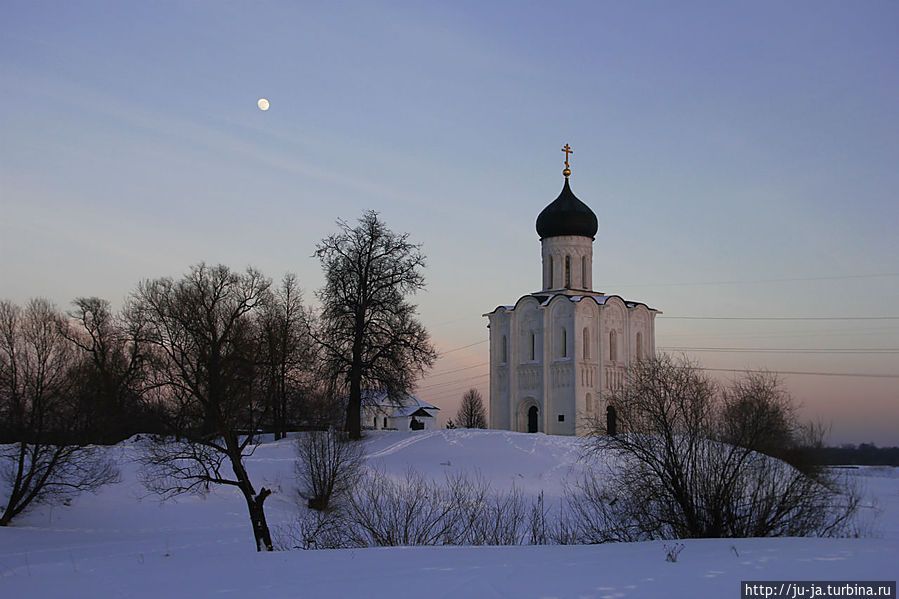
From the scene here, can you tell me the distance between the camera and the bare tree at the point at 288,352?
3142cm

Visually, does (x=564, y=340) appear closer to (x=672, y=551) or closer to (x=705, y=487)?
(x=705, y=487)

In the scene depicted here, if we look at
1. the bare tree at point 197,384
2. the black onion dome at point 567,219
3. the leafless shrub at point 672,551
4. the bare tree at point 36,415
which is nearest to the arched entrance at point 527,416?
the black onion dome at point 567,219

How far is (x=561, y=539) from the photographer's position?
14.0m

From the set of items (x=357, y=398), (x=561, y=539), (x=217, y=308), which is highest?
(x=217, y=308)

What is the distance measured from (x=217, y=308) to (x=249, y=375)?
27.5ft

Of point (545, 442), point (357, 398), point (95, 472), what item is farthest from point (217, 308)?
point (545, 442)

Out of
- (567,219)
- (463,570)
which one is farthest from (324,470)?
(567,219)

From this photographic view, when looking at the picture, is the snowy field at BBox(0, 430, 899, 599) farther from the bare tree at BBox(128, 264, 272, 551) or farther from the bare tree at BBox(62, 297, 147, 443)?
the bare tree at BBox(62, 297, 147, 443)

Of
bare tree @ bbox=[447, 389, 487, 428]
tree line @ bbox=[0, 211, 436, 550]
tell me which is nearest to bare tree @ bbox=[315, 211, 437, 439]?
tree line @ bbox=[0, 211, 436, 550]

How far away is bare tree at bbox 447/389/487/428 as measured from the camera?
7906 centimetres

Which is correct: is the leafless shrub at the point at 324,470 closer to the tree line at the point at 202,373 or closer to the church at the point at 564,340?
the tree line at the point at 202,373

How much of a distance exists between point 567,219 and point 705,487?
91.0 ft

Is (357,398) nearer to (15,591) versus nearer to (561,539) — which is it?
(561,539)

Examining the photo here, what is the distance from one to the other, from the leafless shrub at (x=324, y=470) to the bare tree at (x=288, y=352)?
652cm
